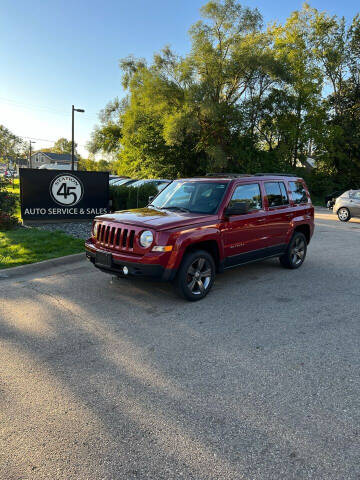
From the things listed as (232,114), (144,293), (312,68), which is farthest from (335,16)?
(144,293)

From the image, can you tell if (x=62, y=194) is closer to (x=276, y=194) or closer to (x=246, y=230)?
(x=276, y=194)

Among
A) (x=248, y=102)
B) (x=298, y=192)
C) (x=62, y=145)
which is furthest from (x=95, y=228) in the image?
(x=62, y=145)

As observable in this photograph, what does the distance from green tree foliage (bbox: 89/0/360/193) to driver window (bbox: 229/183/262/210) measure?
21.9m

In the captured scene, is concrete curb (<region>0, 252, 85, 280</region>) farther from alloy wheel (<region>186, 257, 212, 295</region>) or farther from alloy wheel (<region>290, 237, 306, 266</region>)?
alloy wheel (<region>290, 237, 306, 266</region>)

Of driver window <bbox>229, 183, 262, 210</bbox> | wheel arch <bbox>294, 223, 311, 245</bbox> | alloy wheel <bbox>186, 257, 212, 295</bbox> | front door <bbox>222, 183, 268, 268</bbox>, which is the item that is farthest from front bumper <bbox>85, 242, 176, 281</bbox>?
wheel arch <bbox>294, 223, 311, 245</bbox>

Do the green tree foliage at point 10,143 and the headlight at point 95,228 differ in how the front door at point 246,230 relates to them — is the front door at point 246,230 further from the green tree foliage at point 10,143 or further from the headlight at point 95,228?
the green tree foliage at point 10,143

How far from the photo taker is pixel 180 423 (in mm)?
2734

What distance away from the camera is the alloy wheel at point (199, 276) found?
5309 millimetres

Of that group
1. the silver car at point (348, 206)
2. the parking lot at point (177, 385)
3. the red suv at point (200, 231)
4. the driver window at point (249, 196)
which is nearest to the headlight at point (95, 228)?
the red suv at point (200, 231)

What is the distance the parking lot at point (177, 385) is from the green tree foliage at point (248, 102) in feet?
77.9

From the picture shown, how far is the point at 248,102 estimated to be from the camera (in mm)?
28984

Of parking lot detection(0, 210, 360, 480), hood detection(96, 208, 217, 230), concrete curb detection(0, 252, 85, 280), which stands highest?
hood detection(96, 208, 217, 230)

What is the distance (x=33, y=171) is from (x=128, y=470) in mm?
10094

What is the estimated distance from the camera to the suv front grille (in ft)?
16.8
